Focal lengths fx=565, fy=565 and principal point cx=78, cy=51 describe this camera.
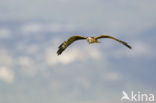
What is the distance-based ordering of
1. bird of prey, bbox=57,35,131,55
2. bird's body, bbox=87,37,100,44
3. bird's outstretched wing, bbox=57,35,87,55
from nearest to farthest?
1. bird's body, bbox=87,37,100,44
2. bird of prey, bbox=57,35,131,55
3. bird's outstretched wing, bbox=57,35,87,55

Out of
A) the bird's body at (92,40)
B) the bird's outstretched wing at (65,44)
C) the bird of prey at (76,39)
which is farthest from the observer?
the bird's outstretched wing at (65,44)

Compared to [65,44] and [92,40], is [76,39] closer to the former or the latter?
[65,44]

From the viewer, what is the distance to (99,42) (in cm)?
5394

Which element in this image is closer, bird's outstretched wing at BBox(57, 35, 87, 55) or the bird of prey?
the bird of prey

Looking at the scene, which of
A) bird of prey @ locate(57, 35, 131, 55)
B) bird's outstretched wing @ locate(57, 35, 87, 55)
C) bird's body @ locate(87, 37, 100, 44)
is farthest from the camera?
bird's outstretched wing @ locate(57, 35, 87, 55)

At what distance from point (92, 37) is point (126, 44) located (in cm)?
377

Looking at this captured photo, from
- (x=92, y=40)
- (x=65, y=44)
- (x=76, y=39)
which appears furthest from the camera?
(x=65, y=44)

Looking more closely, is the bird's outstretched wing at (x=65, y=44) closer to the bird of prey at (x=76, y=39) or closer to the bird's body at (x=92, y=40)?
Result: the bird of prey at (x=76, y=39)

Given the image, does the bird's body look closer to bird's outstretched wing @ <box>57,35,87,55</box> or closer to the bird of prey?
the bird of prey

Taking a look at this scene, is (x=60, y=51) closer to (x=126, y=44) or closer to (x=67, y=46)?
(x=67, y=46)

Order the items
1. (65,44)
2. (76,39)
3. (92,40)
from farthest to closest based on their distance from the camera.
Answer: (65,44)
(76,39)
(92,40)

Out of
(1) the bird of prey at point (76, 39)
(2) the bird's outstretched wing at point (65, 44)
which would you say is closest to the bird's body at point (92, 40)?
(1) the bird of prey at point (76, 39)

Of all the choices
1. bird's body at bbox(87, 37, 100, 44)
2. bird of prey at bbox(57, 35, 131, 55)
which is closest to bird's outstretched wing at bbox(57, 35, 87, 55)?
bird of prey at bbox(57, 35, 131, 55)

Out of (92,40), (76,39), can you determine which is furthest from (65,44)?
(92,40)
